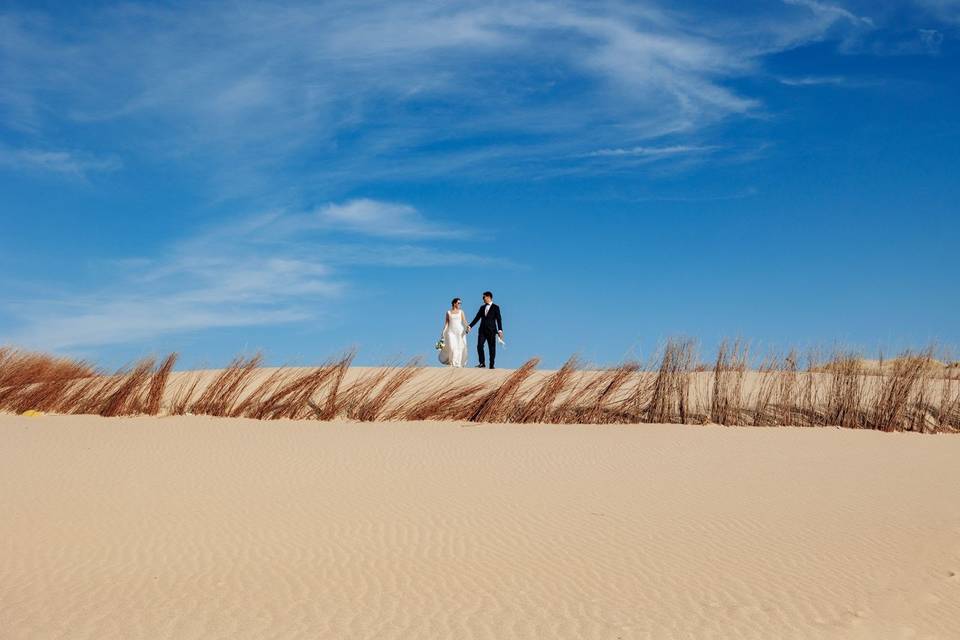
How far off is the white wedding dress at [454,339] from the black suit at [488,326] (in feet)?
0.86

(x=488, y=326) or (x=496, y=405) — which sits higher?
(x=488, y=326)

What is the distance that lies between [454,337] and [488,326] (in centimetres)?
68

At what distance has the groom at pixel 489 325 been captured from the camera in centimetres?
1597

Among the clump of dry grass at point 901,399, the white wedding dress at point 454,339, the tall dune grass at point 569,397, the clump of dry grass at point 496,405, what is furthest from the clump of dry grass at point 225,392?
the clump of dry grass at point 901,399

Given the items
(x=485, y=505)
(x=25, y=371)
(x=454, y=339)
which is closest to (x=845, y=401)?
(x=485, y=505)

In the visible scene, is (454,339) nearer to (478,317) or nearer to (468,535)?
(478,317)

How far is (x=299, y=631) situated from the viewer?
382cm

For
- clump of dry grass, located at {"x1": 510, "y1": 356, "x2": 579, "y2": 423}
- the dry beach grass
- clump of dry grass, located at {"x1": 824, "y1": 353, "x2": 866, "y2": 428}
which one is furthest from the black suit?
clump of dry grass, located at {"x1": 824, "y1": 353, "x2": 866, "y2": 428}

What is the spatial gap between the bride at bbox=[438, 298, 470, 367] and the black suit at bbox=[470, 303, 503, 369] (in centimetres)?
26

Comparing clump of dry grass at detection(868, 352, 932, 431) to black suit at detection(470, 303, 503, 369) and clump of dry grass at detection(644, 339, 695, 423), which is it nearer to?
clump of dry grass at detection(644, 339, 695, 423)

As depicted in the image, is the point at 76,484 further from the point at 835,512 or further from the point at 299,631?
the point at 835,512

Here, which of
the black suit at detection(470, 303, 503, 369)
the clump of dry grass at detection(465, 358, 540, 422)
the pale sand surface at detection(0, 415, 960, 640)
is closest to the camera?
the pale sand surface at detection(0, 415, 960, 640)

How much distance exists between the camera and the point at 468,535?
5.51 m

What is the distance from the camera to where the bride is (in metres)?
16.1
